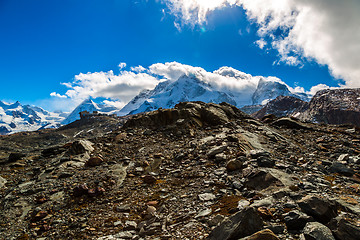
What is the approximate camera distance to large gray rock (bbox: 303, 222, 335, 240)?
5489 mm

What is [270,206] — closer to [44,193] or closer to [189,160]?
[189,160]

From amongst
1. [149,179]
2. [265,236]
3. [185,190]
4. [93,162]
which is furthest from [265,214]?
[93,162]

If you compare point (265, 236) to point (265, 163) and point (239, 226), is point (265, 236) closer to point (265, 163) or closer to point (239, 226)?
point (239, 226)

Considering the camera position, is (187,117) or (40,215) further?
(187,117)

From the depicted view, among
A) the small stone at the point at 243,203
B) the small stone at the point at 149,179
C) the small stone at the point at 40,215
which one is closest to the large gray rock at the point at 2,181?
the small stone at the point at 40,215

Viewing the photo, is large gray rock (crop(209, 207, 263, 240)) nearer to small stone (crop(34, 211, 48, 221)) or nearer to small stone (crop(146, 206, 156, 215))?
small stone (crop(146, 206, 156, 215))

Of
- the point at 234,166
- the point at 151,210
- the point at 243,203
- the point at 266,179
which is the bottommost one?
the point at 151,210

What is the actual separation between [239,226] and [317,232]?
89.9 inches

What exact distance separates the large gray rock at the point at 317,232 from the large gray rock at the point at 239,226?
1.31 m

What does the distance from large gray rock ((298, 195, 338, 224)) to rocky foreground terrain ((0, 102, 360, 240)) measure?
1.2 inches

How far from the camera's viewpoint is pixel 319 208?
6602 millimetres

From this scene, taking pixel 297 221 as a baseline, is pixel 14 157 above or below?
above

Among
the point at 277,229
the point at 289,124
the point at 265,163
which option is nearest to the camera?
the point at 277,229

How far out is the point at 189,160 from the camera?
15.5m
